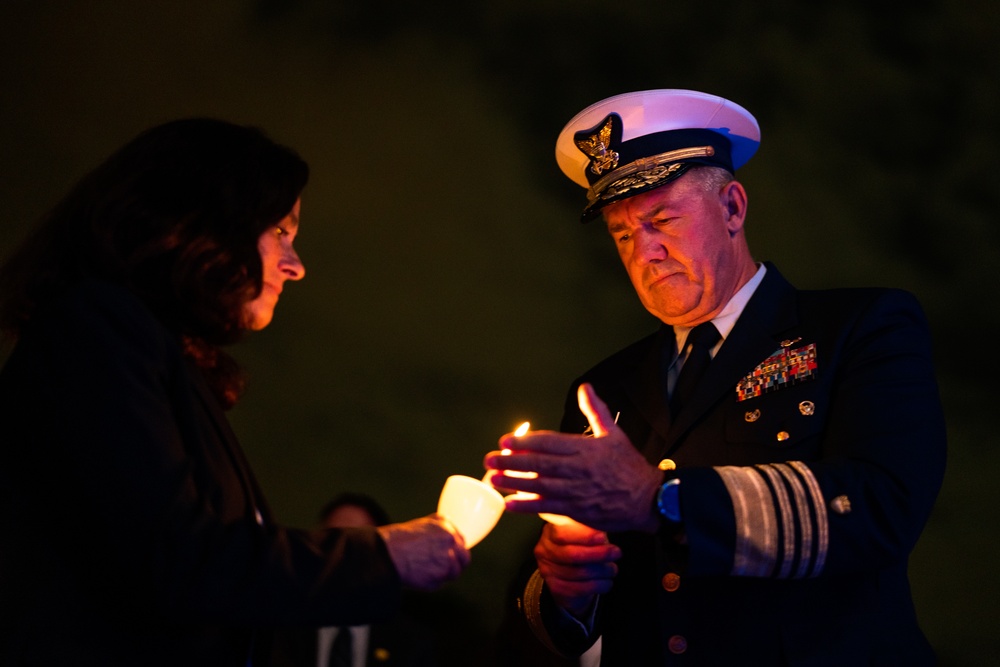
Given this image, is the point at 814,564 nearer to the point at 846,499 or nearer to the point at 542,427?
the point at 846,499

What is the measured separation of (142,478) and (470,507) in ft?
2.03

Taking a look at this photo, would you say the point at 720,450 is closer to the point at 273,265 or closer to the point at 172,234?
the point at 273,265

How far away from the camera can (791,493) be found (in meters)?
1.90

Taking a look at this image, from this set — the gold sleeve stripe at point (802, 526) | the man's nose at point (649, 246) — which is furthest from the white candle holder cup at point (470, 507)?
the man's nose at point (649, 246)

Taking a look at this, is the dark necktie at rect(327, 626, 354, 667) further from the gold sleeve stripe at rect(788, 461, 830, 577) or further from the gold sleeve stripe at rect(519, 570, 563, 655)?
the gold sleeve stripe at rect(788, 461, 830, 577)

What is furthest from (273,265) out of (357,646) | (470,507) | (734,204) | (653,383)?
(357,646)

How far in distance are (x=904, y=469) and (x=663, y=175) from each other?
1.03 m

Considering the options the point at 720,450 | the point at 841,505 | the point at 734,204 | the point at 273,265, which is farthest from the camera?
the point at 734,204

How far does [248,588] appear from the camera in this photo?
1.48 metres

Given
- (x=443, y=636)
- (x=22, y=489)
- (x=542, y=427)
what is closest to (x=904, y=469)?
(x=22, y=489)

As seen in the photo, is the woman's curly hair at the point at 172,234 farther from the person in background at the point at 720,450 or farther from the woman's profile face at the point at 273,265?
the person in background at the point at 720,450

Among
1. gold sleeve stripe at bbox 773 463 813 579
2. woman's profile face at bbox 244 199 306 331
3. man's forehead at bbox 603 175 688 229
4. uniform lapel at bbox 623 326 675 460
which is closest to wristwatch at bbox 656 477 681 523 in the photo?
gold sleeve stripe at bbox 773 463 813 579

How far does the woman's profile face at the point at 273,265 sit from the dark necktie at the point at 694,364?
1020mm

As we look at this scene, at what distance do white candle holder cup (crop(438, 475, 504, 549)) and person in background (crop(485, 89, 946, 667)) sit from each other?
5cm
